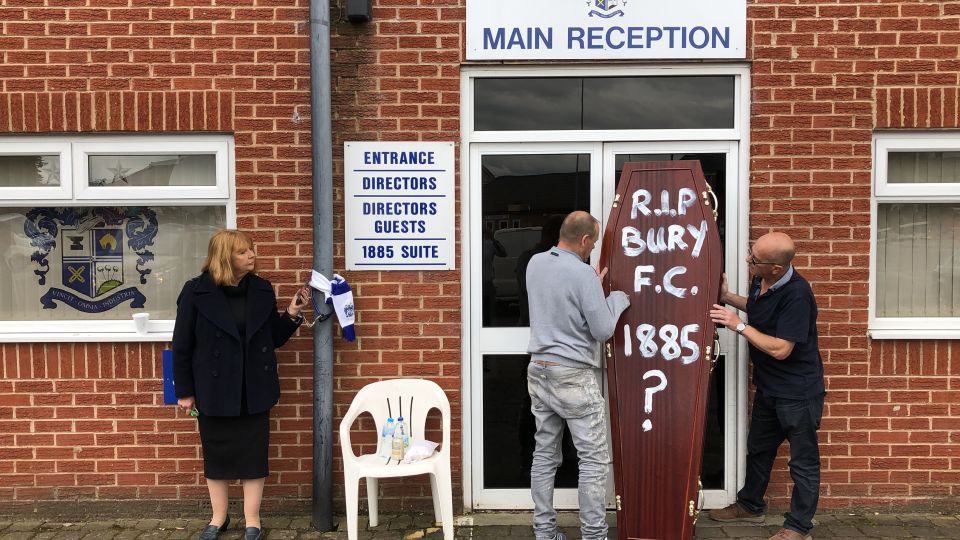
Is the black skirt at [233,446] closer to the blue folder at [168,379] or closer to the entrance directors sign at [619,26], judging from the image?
the blue folder at [168,379]

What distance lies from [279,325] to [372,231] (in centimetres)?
74

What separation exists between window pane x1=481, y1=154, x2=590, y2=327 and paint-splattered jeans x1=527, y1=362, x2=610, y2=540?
2.15 feet

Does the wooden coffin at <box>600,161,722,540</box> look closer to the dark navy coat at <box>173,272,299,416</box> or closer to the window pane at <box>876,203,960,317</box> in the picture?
the window pane at <box>876,203,960,317</box>

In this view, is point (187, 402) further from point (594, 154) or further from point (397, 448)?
point (594, 154)

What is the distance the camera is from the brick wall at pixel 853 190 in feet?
14.4

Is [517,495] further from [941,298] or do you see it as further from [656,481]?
[941,298]

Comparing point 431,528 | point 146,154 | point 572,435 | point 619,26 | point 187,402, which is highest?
point 619,26

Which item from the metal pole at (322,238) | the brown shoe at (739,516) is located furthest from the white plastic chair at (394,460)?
the brown shoe at (739,516)

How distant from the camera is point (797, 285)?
13.0 ft

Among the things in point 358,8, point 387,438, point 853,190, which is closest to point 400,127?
point 358,8

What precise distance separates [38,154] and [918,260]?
5249 millimetres

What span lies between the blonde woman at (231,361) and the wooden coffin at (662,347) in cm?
180

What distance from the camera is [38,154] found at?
4523 millimetres

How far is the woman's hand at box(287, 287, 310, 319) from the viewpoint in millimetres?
4199
